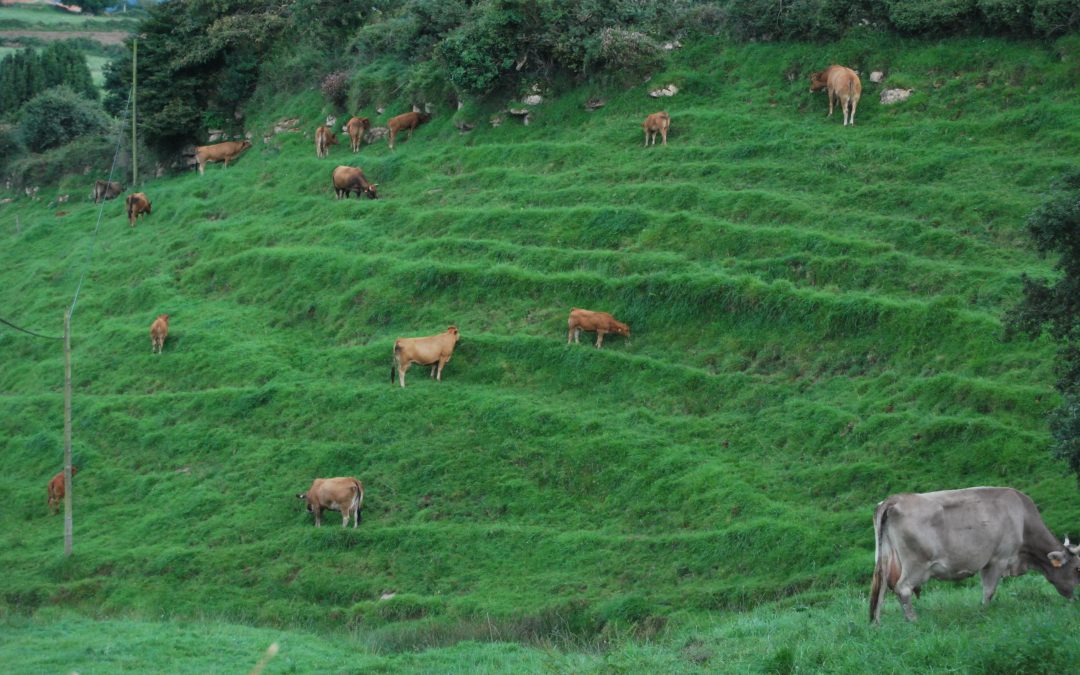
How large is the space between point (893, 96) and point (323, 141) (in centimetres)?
2102

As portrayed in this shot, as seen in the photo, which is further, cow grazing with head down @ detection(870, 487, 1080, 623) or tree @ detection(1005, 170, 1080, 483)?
tree @ detection(1005, 170, 1080, 483)

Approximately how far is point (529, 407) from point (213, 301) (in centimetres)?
1446

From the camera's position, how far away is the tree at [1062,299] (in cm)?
1864

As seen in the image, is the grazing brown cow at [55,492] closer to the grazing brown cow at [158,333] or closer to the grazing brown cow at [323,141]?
the grazing brown cow at [158,333]

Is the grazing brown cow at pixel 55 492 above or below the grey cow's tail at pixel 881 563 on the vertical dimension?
below

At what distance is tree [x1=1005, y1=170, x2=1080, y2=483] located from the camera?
18641 mm

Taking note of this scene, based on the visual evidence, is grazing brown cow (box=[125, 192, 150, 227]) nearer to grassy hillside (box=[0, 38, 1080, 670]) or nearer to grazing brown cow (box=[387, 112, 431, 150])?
grassy hillside (box=[0, 38, 1080, 670])

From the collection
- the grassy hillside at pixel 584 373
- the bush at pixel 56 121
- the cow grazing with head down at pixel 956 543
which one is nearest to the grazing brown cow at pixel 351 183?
the grassy hillside at pixel 584 373

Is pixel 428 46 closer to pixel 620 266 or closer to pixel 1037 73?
pixel 620 266

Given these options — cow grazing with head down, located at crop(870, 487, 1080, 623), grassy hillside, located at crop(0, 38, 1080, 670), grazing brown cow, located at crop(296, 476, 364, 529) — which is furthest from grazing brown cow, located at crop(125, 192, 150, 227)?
cow grazing with head down, located at crop(870, 487, 1080, 623)

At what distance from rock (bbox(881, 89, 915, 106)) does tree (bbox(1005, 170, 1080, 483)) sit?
56.4 feet

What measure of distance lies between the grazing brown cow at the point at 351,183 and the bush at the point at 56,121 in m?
26.4

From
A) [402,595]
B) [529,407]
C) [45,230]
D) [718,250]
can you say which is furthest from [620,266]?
[45,230]

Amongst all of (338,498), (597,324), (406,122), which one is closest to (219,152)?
(406,122)
